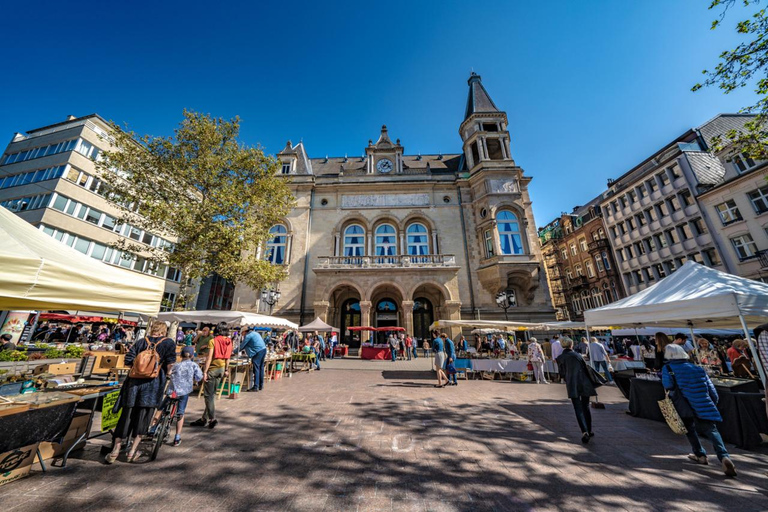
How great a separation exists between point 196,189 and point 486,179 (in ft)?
66.8

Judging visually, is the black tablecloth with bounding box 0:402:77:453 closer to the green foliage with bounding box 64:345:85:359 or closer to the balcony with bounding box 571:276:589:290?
the green foliage with bounding box 64:345:85:359

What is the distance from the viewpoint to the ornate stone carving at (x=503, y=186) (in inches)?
877

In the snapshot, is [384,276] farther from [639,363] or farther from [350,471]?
[350,471]

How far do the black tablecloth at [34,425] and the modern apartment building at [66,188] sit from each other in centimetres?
2066

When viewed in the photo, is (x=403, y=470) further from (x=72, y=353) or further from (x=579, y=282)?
(x=579, y=282)

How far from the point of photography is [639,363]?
12.3m

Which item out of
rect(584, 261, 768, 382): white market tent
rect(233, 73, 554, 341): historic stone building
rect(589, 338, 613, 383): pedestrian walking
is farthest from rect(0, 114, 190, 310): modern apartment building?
rect(584, 261, 768, 382): white market tent

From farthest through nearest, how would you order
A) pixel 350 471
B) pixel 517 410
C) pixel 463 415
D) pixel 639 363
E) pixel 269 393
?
pixel 639 363, pixel 269 393, pixel 517 410, pixel 463 415, pixel 350 471

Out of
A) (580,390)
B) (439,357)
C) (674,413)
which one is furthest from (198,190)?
(674,413)

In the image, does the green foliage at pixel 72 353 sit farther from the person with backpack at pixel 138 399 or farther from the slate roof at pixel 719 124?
the slate roof at pixel 719 124

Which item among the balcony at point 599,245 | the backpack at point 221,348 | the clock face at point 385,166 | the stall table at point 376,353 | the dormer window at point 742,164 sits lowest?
the stall table at point 376,353

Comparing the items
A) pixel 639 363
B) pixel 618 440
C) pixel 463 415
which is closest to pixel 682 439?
pixel 618 440

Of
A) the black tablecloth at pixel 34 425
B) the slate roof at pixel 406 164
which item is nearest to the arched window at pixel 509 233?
the slate roof at pixel 406 164

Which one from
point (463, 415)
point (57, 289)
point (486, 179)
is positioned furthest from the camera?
point (486, 179)
